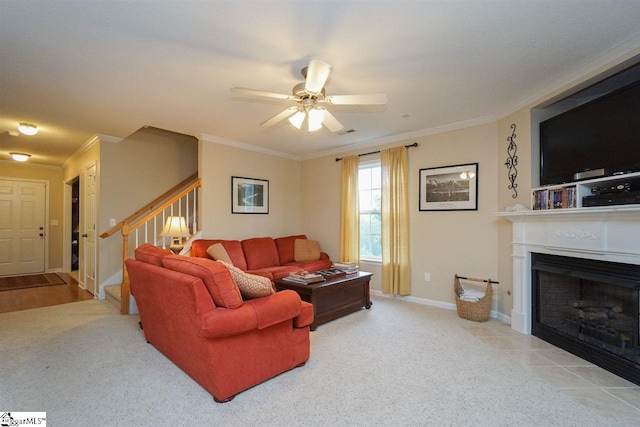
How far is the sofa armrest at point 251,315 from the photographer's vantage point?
6.19 ft

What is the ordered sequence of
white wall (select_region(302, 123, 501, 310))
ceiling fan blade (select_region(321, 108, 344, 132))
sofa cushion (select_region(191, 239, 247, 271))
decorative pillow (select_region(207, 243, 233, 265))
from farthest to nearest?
sofa cushion (select_region(191, 239, 247, 271)) → decorative pillow (select_region(207, 243, 233, 265)) → white wall (select_region(302, 123, 501, 310)) → ceiling fan blade (select_region(321, 108, 344, 132))

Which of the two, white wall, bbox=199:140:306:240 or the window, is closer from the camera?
white wall, bbox=199:140:306:240

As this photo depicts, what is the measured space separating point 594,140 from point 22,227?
9.79m

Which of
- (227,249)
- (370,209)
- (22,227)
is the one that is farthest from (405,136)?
(22,227)

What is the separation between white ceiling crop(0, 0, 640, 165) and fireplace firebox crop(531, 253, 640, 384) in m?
1.70

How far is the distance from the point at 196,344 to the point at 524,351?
9.32 ft

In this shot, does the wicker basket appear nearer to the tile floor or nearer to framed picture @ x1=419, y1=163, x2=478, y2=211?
the tile floor

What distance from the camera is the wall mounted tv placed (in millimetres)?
2357

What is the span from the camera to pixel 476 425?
5.88 feet

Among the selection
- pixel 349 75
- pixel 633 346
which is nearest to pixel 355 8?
pixel 349 75

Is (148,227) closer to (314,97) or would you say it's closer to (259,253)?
(259,253)

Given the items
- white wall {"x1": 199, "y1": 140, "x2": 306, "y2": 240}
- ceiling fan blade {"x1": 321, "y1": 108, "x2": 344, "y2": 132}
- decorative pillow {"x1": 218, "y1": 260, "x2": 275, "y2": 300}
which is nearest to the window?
white wall {"x1": 199, "y1": 140, "x2": 306, "y2": 240}

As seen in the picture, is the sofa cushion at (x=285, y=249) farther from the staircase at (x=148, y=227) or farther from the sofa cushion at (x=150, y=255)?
the sofa cushion at (x=150, y=255)

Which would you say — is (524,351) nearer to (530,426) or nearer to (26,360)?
(530,426)
